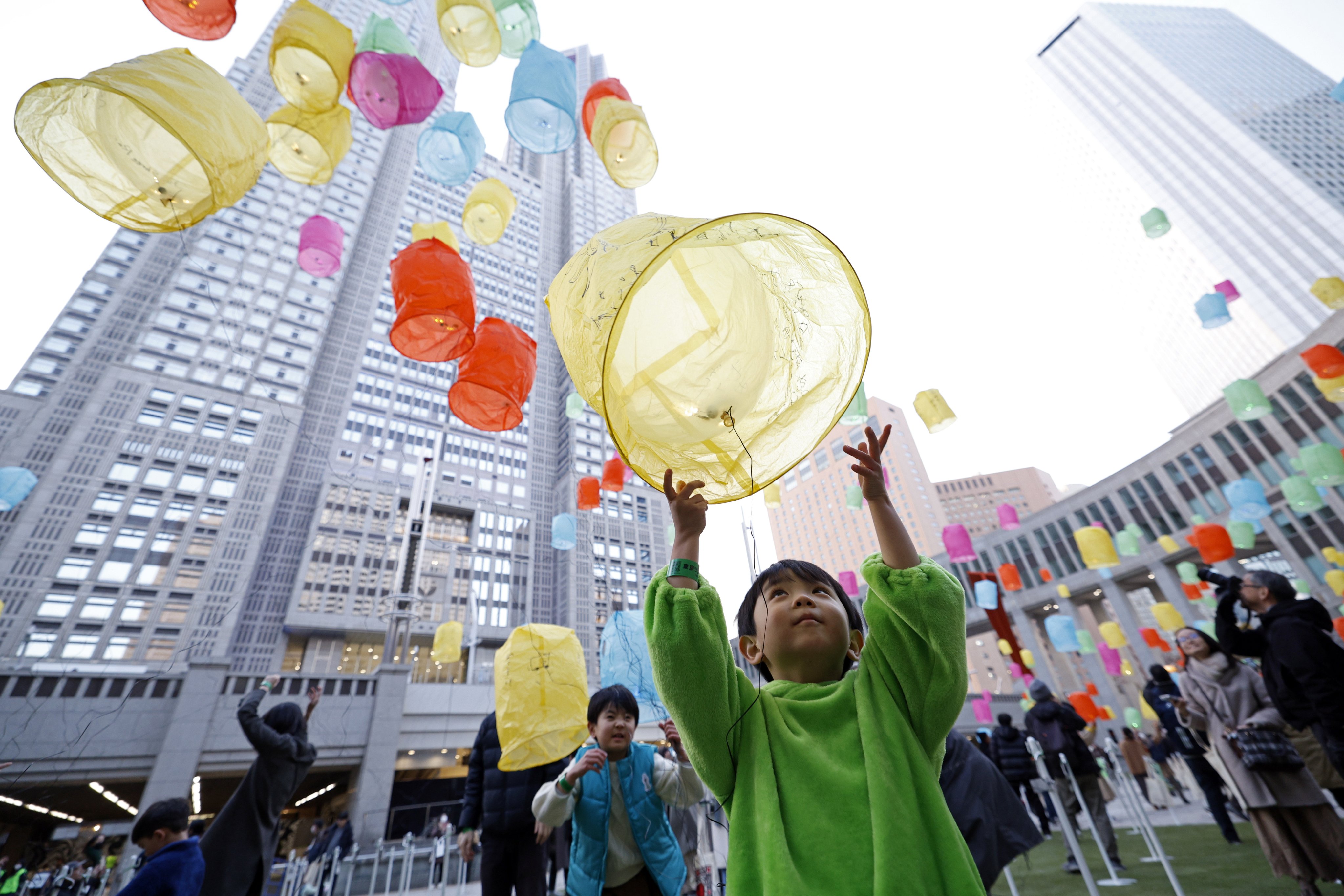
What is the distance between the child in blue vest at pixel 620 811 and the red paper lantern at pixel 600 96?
5.00m

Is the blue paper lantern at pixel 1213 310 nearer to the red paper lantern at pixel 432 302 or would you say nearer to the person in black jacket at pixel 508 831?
the red paper lantern at pixel 432 302

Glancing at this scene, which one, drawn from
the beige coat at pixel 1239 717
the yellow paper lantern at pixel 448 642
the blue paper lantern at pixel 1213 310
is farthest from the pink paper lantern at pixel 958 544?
the yellow paper lantern at pixel 448 642

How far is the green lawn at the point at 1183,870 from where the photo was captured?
11.1 feet

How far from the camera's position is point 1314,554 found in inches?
962

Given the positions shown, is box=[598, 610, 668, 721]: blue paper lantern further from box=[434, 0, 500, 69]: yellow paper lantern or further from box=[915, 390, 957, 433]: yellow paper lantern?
box=[915, 390, 957, 433]: yellow paper lantern

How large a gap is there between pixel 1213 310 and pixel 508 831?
39.7ft

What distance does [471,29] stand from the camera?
15.2ft

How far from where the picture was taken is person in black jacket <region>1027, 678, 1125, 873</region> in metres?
4.58

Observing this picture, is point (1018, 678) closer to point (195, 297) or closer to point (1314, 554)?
point (1314, 554)

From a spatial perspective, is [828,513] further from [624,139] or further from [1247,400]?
[624,139]

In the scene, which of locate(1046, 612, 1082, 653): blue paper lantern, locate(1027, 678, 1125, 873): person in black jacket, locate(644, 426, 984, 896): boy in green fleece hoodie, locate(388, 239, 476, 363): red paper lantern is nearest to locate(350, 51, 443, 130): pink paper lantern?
locate(388, 239, 476, 363): red paper lantern

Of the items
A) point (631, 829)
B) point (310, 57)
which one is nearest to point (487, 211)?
point (310, 57)

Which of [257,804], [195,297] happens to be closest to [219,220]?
[195,297]

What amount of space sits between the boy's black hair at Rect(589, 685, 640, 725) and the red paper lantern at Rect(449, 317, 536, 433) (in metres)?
2.07
